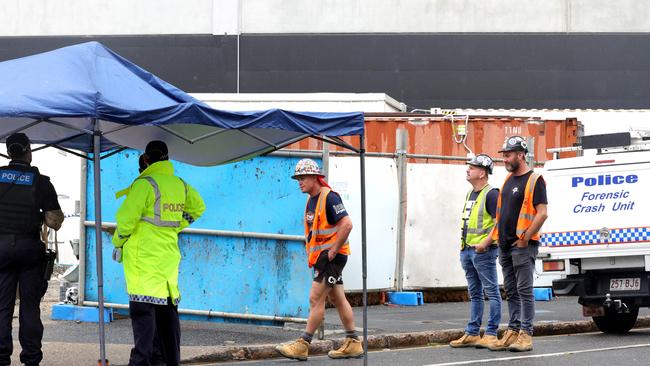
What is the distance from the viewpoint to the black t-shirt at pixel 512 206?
37.4 ft

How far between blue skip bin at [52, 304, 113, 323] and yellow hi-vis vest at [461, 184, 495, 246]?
4.38m

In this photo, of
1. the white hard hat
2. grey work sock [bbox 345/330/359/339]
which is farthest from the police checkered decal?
the white hard hat

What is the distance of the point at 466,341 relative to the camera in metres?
12.0

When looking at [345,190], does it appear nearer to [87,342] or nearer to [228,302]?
[228,302]

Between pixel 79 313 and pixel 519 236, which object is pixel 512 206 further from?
pixel 79 313

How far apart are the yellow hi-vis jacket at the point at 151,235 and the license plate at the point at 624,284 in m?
6.01

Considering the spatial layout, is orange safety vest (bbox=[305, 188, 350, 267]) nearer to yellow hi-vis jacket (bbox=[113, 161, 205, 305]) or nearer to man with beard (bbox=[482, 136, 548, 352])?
man with beard (bbox=[482, 136, 548, 352])

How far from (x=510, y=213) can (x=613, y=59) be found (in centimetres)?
2204

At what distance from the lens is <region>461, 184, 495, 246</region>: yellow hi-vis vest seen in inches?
461

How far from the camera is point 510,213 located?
37.7 ft

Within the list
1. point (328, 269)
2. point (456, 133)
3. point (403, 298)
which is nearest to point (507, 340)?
point (328, 269)

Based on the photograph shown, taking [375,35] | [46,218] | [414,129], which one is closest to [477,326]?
[46,218]

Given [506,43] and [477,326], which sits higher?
[506,43]

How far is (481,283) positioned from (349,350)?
169 cm
